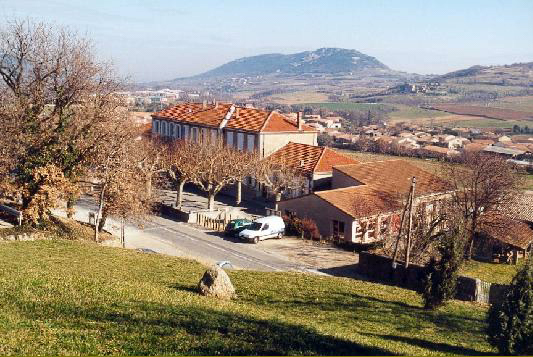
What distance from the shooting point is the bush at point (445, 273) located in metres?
20.3

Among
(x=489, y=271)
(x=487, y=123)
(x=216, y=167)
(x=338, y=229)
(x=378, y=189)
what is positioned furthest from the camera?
(x=487, y=123)

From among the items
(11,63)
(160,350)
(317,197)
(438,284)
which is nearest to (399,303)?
(438,284)

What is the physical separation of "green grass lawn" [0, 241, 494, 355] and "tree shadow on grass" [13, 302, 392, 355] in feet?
0.08

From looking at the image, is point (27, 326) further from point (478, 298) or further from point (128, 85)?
point (128, 85)

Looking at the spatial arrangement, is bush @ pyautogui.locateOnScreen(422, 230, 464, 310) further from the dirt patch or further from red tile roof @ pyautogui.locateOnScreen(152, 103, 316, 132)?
red tile roof @ pyautogui.locateOnScreen(152, 103, 316, 132)

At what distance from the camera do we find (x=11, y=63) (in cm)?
3212

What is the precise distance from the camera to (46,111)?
34156 millimetres

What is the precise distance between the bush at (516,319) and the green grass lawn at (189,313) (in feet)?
5.11

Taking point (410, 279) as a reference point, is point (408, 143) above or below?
above

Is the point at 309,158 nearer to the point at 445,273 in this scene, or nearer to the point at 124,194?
the point at 124,194

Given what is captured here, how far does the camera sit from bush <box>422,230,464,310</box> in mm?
20328

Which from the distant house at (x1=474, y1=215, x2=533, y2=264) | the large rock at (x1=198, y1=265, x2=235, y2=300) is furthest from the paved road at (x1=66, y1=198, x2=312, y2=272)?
the distant house at (x1=474, y1=215, x2=533, y2=264)

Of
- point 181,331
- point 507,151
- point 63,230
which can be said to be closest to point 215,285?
point 181,331

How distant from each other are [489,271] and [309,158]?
2017 centimetres
